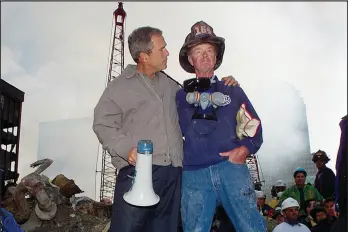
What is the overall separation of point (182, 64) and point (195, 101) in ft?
1.59

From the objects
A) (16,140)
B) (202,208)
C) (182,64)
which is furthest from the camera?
(16,140)

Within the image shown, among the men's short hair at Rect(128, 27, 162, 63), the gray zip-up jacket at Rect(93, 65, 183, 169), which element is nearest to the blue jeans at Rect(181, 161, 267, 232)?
the gray zip-up jacket at Rect(93, 65, 183, 169)

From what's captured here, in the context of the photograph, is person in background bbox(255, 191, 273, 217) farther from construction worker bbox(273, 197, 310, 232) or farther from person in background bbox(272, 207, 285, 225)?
construction worker bbox(273, 197, 310, 232)

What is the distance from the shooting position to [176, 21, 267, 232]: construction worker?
2.55 m

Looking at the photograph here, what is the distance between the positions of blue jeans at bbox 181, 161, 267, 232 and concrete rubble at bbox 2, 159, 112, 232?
4519 mm

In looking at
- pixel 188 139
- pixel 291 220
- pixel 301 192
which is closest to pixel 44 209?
pixel 291 220

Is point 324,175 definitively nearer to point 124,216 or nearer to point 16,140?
point 124,216

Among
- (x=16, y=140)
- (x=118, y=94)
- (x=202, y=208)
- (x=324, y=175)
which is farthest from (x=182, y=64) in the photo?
(x=16, y=140)

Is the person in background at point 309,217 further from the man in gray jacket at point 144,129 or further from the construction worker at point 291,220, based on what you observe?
the man in gray jacket at point 144,129

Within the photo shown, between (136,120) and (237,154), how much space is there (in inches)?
Answer: 27.6

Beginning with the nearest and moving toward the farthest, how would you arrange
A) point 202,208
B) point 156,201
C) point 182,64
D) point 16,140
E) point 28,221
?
point 156,201
point 202,208
point 182,64
point 28,221
point 16,140

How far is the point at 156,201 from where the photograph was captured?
7.79 feet

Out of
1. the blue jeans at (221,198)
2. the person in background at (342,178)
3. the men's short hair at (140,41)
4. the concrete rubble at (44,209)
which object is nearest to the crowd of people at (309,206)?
the concrete rubble at (44,209)

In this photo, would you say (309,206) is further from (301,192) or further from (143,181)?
(143,181)
